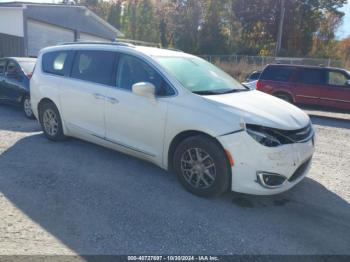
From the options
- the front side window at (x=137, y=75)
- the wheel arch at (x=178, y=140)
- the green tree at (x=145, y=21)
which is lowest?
the wheel arch at (x=178, y=140)

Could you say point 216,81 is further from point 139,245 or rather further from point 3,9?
point 3,9

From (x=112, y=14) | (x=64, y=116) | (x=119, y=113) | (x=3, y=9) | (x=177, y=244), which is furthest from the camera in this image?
(x=112, y=14)

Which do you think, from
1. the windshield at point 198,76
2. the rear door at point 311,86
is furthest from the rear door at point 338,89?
the windshield at point 198,76

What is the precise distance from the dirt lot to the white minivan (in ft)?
1.00

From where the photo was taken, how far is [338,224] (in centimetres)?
382

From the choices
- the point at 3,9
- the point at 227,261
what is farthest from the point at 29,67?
the point at 3,9

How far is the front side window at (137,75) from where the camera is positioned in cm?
459

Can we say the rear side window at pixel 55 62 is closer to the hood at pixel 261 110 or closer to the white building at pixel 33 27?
the hood at pixel 261 110

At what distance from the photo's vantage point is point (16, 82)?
8.75m

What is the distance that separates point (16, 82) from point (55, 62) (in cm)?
311

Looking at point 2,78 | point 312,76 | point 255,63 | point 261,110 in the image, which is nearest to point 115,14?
point 255,63

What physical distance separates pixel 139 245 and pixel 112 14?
59091mm

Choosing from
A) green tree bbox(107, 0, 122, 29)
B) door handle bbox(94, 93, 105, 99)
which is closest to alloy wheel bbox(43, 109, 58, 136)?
door handle bbox(94, 93, 105, 99)

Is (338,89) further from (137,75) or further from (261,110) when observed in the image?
(137,75)
